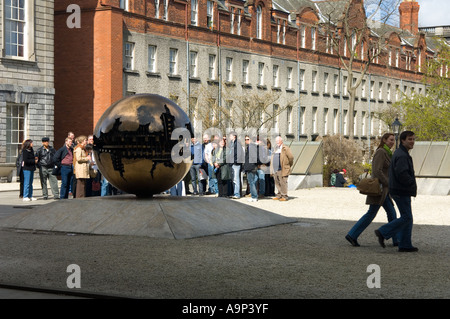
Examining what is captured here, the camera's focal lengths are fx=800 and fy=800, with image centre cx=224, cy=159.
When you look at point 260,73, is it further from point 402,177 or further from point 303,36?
point 402,177

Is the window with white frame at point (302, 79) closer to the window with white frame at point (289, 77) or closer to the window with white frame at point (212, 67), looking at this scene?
the window with white frame at point (289, 77)

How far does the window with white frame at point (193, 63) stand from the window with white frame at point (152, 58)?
3356 millimetres

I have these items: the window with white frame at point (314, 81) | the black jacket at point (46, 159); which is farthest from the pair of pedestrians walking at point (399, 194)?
the window with white frame at point (314, 81)

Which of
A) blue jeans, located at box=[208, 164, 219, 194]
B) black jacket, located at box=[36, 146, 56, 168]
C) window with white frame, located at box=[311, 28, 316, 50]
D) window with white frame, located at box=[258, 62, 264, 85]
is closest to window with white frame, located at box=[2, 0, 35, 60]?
black jacket, located at box=[36, 146, 56, 168]

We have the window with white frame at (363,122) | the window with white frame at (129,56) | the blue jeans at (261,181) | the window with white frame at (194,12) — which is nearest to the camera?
the blue jeans at (261,181)

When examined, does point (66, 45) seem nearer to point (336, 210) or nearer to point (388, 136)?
point (336, 210)

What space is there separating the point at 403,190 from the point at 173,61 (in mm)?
36885

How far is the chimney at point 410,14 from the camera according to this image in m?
82.9

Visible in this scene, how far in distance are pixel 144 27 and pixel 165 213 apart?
32650mm

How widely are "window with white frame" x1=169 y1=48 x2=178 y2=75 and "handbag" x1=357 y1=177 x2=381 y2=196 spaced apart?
35.6 metres

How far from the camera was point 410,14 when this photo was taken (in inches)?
3351

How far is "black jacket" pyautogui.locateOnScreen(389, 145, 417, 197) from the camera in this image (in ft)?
37.3

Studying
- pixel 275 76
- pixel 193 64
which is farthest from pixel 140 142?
pixel 275 76
